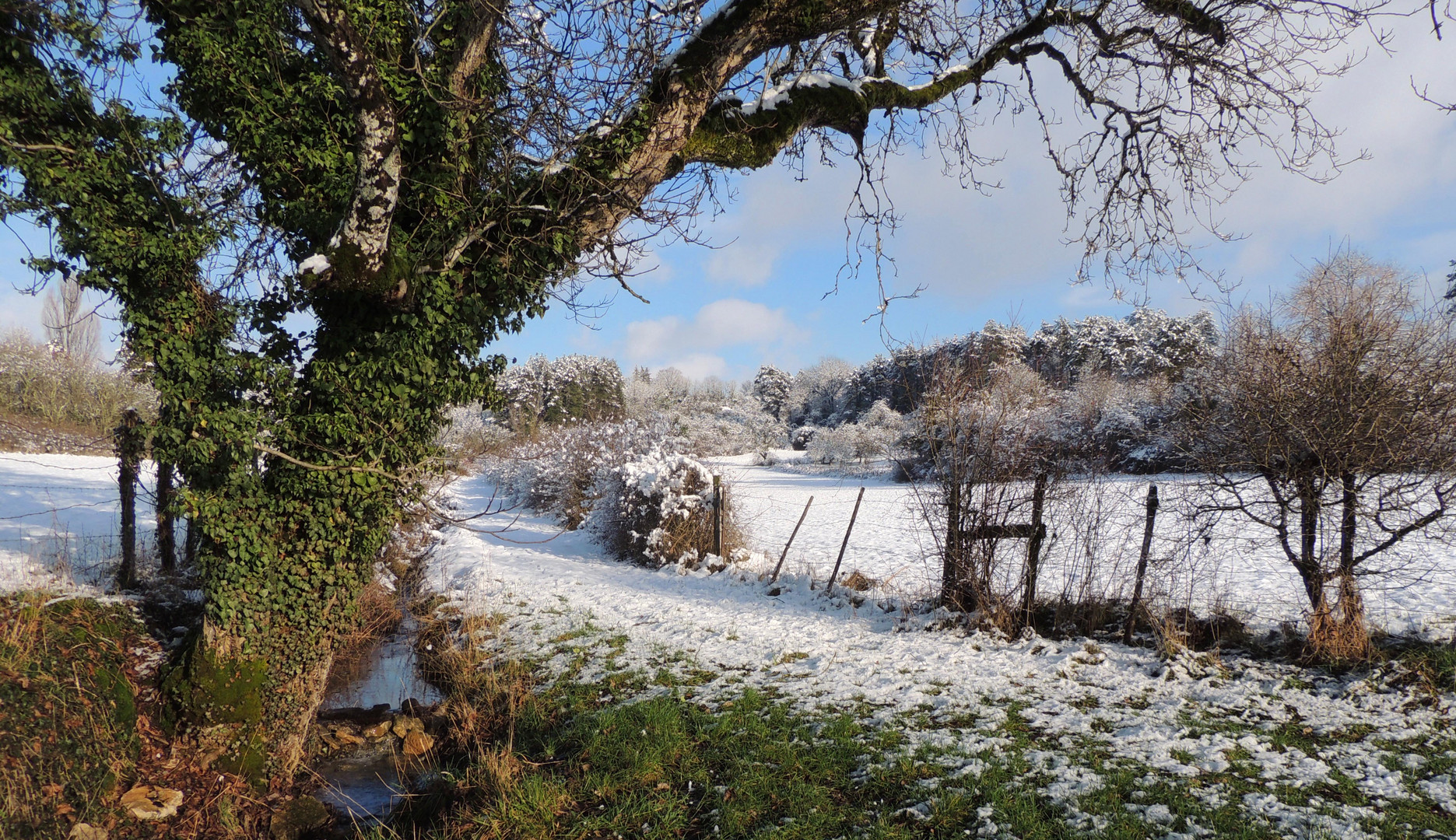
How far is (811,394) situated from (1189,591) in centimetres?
5945

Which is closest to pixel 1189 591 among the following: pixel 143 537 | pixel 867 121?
pixel 867 121

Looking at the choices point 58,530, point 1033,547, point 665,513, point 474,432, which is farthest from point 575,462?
point 1033,547

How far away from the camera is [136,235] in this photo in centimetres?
455

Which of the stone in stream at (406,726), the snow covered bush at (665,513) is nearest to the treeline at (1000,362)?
the snow covered bush at (665,513)

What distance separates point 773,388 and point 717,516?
63.0 metres

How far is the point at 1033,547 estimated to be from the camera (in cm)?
689

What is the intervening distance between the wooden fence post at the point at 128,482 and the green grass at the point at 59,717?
150 centimetres

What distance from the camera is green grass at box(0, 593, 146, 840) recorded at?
150 inches

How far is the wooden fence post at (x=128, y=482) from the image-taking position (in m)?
6.89

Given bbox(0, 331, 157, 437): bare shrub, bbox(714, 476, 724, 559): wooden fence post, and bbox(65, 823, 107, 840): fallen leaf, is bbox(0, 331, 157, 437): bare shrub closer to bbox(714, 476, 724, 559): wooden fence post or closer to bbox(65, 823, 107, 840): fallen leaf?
bbox(714, 476, 724, 559): wooden fence post

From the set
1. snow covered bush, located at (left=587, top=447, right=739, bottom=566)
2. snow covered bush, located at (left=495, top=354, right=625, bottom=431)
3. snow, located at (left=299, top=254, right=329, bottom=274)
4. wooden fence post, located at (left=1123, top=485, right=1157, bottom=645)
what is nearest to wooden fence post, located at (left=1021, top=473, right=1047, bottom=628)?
wooden fence post, located at (left=1123, top=485, right=1157, bottom=645)

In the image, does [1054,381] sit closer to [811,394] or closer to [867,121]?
[867,121]

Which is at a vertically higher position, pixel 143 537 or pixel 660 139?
pixel 660 139

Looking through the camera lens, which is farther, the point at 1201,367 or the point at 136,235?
the point at 1201,367
